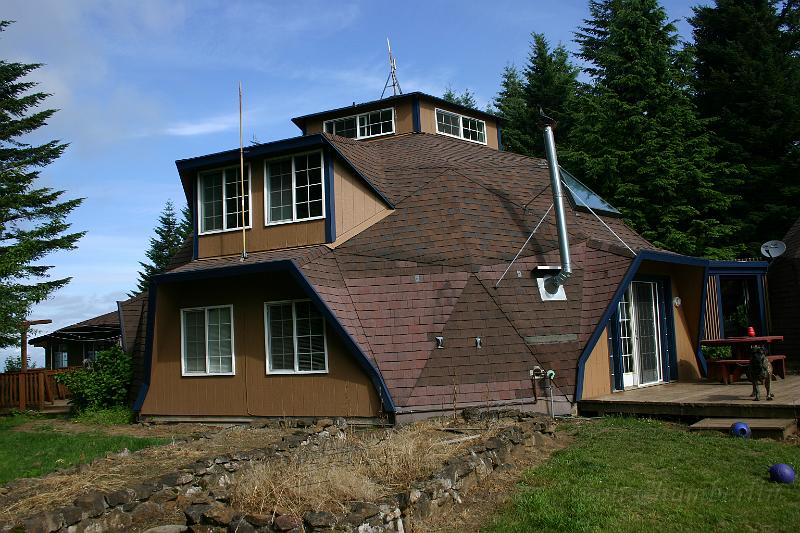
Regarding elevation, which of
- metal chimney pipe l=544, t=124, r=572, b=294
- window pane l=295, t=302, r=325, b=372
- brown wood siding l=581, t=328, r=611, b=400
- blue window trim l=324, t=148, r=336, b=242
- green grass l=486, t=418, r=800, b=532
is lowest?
green grass l=486, t=418, r=800, b=532

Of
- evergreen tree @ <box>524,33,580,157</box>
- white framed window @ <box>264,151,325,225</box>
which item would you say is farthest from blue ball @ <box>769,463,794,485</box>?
evergreen tree @ <box>524,33,580,157</box>

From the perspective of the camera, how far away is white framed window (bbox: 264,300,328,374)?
12.6 m

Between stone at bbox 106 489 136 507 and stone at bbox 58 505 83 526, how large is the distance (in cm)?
32

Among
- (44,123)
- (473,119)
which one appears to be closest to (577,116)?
(473,119)

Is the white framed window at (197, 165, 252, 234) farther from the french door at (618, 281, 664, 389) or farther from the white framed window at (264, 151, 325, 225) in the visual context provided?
the french door at (618, 281, 664, 389)

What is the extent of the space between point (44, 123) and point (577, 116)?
74.7 feet

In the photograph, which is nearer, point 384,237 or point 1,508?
point 1,508

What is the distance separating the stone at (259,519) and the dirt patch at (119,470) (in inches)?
90.9

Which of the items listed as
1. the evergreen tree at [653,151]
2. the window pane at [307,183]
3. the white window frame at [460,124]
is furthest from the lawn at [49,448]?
the evergreen tree at [653,151]

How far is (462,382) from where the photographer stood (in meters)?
11.6

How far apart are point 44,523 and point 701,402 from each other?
889cm

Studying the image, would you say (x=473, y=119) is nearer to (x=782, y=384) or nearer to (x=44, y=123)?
(x=782, y=384)

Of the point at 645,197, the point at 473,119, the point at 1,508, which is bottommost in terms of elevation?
the point at 1,508

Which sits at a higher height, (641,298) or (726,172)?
(726,172)
